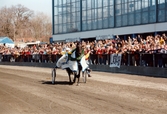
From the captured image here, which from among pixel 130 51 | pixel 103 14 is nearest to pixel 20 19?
pixel 103 14

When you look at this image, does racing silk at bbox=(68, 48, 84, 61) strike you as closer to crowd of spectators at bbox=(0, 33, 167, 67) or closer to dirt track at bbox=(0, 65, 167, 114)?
crowd of spectators at bbox=(0, 33, 167, 67)

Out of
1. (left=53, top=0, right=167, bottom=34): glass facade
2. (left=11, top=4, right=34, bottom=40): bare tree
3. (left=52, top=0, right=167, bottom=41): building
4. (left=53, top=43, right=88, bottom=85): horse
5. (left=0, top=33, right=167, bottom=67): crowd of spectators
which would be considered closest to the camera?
(left=53, top=43, right=88, bottom=85): horse

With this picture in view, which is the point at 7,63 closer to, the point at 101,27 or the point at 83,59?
the point at 101,27

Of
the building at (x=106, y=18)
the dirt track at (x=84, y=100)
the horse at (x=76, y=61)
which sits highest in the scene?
the building at (x=106, y=18)

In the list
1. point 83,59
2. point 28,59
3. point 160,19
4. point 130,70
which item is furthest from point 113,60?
point 160,19

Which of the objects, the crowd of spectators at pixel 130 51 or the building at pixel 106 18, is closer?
the crowd of spectators at pixel 130 51

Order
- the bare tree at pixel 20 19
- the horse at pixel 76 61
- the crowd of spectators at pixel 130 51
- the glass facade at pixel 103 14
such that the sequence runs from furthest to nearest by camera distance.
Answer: the bare tree at pixel 20 19 < the glass facade at pixel 103 14 < the crowd of spectators at pixel 130 51 < the horse at pixel 76 61

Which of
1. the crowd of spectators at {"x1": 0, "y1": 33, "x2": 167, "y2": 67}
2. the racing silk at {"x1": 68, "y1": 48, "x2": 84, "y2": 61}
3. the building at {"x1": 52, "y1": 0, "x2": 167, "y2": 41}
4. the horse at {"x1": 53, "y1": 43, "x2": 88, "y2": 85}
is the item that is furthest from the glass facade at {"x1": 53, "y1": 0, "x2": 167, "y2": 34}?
the racing silk at {"x1": 68, "y1": 48, "x2": 84, "y2": 61}

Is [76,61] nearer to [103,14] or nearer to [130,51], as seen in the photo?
[130,51]

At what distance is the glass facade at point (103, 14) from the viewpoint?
46375mm

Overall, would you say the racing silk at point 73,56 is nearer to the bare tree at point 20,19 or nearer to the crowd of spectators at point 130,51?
the crowd of spectators at point 130,51

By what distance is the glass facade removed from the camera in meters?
46.4

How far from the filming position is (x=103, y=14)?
55.8 metres

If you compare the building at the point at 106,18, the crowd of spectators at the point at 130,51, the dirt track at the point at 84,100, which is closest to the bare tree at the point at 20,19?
the building at the point at 106,18
